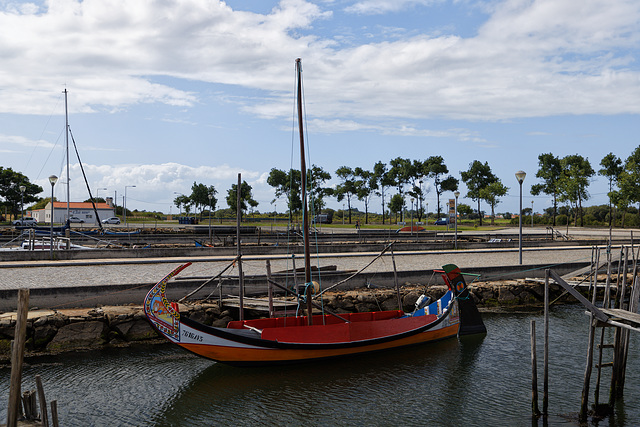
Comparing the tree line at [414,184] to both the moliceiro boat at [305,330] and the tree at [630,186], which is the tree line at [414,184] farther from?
the moliceiro boat at [305,330]

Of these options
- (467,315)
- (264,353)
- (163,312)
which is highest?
(163,312)

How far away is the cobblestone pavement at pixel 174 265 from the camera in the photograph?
1906cm

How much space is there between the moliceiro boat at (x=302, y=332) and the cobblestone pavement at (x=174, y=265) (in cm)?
395

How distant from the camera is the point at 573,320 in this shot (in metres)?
19.8

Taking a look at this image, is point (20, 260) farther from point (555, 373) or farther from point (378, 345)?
point (555, 373)

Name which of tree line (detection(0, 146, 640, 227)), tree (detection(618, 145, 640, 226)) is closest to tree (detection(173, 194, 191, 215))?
tree line (detection(0, 146, 640, 227))

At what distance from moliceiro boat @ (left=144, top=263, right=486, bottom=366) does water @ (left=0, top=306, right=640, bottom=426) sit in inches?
18.4

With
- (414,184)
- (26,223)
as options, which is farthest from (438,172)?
(26,223)

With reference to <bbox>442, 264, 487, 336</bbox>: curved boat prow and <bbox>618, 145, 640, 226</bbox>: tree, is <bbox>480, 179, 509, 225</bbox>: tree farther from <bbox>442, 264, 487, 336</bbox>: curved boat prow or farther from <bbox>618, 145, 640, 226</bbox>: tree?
<bbox>442, 264, 487, 336</bbox>: curved boat prow

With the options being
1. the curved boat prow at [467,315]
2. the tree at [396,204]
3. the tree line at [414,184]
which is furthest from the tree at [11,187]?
the curved boat prow at [467,315]

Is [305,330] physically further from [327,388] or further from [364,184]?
[364,184]

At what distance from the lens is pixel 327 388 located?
43.0 feet

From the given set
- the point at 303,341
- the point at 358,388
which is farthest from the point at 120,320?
the point at 358,388

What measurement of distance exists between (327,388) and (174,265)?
40.4 ft
